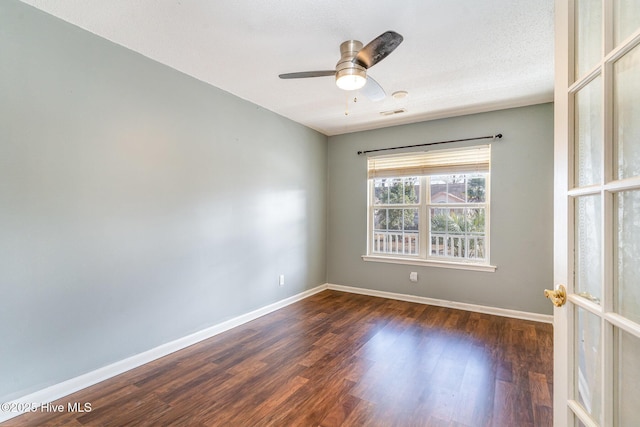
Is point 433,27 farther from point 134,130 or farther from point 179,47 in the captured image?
point 134,130

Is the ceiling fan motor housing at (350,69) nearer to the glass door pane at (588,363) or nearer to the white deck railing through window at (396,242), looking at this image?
the glass door pane at (588,363)

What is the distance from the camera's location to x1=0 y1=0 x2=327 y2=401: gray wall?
1.85 m

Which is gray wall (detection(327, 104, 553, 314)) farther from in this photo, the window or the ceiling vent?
the ceiling vent

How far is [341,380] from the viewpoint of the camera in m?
2.21

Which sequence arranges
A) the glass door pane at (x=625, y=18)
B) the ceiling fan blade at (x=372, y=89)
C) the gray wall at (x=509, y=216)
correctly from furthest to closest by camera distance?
1. the gray wall at (x=509, y=216)
2. the ceiling fan blade at (x=372, y=89)
3. the glass door pane at (x=625, y=18)

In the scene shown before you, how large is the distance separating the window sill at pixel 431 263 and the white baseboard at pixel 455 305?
18.5 inches

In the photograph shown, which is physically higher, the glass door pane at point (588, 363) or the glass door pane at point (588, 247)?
the glass door pane at point (588, 247)

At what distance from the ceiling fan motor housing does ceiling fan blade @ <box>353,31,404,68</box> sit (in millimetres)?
42

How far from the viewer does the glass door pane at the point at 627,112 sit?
72cm

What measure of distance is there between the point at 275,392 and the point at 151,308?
1304 mm

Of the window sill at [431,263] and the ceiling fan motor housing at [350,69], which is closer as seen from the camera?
the ceiling fan motor housing at [350,69]

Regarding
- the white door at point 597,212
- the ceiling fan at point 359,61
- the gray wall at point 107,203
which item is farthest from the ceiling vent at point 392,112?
the white door at point 597,212

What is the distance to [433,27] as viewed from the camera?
2.10m

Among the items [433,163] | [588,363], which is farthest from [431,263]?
[588,363]
